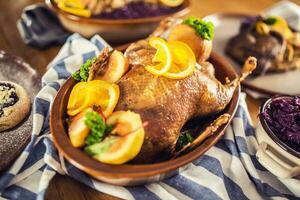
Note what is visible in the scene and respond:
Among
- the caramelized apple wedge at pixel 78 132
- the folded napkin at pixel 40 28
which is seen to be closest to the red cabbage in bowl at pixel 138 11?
the folded napkin at pixel 40 28

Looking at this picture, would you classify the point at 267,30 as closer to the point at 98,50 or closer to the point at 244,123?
the point at 244,123

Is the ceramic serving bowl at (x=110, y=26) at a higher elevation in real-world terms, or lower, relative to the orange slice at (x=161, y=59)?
lower

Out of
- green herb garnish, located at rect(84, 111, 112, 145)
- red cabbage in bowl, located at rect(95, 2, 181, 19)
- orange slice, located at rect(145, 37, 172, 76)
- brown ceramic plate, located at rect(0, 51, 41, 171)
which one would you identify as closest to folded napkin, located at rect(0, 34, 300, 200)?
brown ceramic plate, located at rect(0, 51, 41, 171)

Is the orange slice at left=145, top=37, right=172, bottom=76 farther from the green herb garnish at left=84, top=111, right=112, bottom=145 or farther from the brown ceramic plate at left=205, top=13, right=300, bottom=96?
the brown ceramic plate at left=205, top=13, right=300, bottom=96

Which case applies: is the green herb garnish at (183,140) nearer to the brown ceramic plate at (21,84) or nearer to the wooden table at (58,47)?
the wooden table at (58,47)

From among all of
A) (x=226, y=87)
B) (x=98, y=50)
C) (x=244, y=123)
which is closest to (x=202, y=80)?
(x=226, y=87)

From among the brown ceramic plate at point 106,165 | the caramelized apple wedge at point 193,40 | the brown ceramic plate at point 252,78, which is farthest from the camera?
the brown ceramic plate at point 252,78

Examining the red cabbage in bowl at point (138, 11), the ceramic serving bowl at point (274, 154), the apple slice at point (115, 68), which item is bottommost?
the ceramic serving bowl at point (274, 154)

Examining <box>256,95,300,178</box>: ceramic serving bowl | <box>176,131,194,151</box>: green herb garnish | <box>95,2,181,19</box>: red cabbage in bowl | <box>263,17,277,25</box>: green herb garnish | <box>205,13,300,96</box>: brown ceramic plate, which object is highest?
<box>95,2,181,19</box>: red cabbage in bowl
